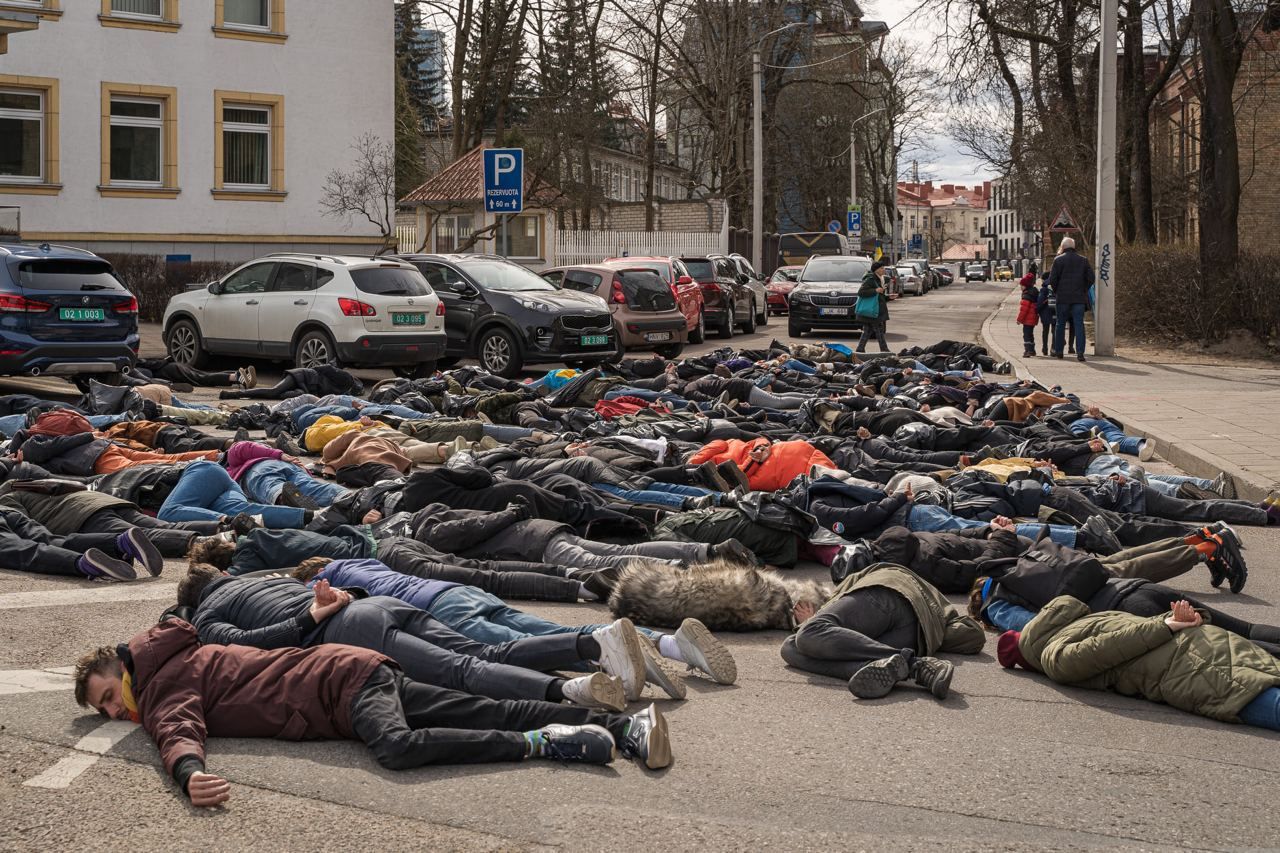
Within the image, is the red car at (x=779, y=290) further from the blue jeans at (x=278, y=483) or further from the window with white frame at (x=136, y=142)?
the blue jeans at (x=278, y=483)

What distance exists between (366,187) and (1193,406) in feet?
76.6

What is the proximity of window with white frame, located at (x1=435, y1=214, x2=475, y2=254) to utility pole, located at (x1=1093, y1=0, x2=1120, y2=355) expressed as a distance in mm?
24193

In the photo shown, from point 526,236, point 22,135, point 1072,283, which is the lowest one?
point 1072,283

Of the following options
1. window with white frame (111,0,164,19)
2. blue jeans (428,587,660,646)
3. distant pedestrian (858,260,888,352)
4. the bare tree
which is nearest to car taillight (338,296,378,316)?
distant pedestrian (858,260,888,352)

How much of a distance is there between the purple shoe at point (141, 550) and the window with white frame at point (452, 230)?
3637 centimetres

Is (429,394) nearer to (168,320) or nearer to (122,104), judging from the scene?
(168,320)

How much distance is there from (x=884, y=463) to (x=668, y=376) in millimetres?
5996

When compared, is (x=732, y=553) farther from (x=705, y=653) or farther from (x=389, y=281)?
(x=389, y=281)

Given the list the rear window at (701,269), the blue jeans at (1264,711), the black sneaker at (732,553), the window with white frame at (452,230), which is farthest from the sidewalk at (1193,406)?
the window with white frame at (452,230)

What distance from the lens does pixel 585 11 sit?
45531 millimetres

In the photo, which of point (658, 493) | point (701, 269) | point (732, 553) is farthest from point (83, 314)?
point (701, 269)

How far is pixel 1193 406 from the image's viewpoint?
50.3ft

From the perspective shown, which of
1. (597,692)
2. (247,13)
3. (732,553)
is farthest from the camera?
(247,13)

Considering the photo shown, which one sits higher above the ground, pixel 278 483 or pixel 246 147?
pixel 246 147
